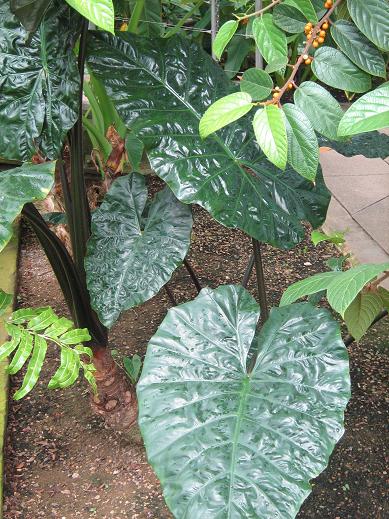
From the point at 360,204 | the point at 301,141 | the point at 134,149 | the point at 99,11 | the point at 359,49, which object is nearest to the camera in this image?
the point at 99,11

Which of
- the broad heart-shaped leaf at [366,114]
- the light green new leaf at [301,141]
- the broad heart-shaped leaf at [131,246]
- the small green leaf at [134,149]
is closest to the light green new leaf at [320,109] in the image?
the light green new leaf at [301,141]

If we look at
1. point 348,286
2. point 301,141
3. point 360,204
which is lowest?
point 360,204

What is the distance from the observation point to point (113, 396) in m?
1.67

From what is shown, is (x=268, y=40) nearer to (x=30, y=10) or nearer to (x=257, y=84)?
(x=257, y=84)

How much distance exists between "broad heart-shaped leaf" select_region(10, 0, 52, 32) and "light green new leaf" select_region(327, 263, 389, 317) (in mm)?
670

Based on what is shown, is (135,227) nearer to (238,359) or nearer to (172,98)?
(172,98)

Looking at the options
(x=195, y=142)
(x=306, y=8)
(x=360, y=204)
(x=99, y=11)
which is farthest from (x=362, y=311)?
(x=360, y=204)

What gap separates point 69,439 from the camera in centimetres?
169

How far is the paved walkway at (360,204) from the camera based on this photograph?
8.53 ft

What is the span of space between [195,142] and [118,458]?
2.74ft

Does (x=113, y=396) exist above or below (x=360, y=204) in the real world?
above

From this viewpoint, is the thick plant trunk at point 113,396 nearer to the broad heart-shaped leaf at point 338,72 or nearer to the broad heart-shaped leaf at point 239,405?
the broad heart-shaped leaf at point 239,405

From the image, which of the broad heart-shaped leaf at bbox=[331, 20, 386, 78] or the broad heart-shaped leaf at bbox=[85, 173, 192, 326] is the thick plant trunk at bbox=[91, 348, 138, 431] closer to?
the broad heart-shaped leaf at bbox=[85, 173, 192, 326]

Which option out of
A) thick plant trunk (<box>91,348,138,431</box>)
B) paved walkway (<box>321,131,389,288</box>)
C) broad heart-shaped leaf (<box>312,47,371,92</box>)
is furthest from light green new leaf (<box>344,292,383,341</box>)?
paved walkway (<box>321,131,389,288</box>)
